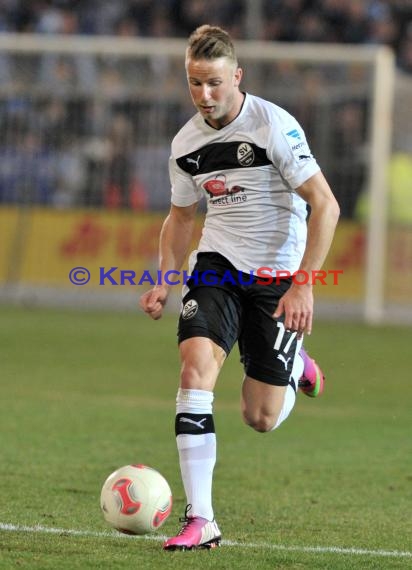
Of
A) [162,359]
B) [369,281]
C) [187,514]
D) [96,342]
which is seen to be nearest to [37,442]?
[187,514]

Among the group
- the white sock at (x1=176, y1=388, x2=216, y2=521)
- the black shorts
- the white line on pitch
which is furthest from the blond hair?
the white line on pitch

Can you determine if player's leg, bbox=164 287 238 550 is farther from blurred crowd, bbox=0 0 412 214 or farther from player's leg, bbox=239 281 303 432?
blurred crowd, bbox=0 0 412 214

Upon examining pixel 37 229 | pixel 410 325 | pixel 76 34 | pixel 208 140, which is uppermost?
pixel 76 34

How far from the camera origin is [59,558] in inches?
197

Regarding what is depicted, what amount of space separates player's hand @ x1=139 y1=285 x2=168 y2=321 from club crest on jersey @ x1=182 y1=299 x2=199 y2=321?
0.20 metres

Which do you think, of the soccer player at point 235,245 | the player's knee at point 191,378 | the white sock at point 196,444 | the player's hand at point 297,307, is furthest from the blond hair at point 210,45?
the white sock at point 196,444

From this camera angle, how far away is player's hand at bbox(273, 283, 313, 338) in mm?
5547

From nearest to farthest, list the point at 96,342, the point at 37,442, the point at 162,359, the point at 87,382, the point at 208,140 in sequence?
the point at 208,140 → the point at 37,442 → the point at 87,382 → the point at 162,359 → the point at 96,342

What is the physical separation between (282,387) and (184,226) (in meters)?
0.93

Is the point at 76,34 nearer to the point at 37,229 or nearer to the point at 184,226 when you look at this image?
the point at 37,229

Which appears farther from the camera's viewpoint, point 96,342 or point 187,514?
point 96,342

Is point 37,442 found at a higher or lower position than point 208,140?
lower

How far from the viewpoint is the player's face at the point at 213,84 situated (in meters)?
5.64

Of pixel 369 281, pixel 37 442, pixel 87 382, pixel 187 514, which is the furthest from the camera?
pixel 369 281
